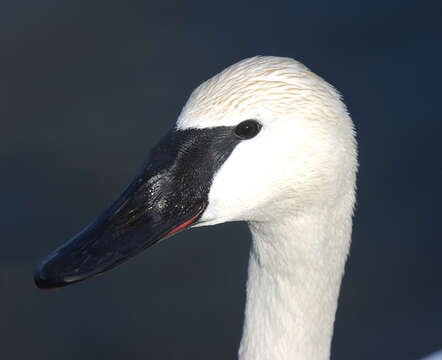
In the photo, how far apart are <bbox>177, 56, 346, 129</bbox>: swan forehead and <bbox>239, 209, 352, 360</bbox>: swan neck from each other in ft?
1.33

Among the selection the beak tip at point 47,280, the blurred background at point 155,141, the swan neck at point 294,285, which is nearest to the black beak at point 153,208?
the beak tip at point 47,280

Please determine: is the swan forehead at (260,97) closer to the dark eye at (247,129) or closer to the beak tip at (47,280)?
the dark eye at (247,129)

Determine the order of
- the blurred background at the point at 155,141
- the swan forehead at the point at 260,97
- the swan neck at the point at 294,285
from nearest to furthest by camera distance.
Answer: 1. the swan forehead at the point at 260,97
2. the swan neck at the point at 294,285
3. the blurred background at the point at 155,141

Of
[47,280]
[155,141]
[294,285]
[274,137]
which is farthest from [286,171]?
[155,141]

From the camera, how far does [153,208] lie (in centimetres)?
258

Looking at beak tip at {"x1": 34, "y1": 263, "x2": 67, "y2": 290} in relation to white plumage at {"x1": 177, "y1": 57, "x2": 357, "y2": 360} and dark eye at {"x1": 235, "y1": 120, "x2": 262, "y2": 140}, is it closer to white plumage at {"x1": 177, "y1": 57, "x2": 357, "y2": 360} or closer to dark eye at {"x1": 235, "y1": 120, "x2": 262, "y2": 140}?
white plumage at {"x1": 177, "y1": 57, "x2": 357, "y2": 360}

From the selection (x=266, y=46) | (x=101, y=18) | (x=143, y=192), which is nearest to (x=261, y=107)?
(x=143, y=192)

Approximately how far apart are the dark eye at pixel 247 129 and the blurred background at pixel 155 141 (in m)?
2.58

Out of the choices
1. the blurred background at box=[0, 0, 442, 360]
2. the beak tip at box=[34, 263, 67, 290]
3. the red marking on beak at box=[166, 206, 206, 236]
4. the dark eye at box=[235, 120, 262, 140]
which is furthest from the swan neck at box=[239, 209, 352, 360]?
the blurred background at box=[0, 0, 442, 360]

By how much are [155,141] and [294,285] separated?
289cm

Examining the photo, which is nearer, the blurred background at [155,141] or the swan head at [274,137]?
the swan head at [274,137]

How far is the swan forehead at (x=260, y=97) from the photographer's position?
2.51 meters

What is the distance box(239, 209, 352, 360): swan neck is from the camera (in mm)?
2764

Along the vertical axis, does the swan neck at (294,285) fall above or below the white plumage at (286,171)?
below
